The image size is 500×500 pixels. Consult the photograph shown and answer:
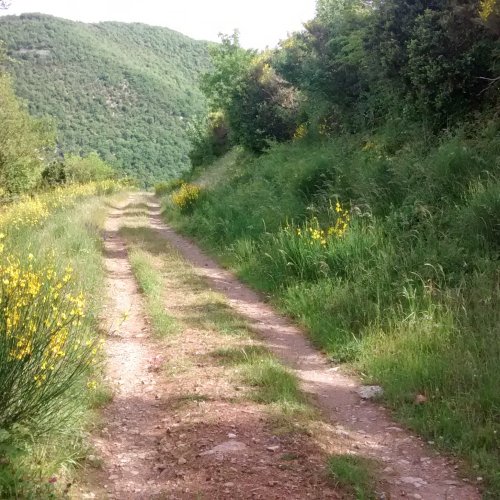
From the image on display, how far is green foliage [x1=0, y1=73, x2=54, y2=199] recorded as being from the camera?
23281 millimetres

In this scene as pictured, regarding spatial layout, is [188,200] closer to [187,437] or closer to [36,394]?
[187,437]

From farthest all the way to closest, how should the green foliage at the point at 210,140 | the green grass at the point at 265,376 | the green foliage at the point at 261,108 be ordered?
the green foliage at the point at 210,140, the green foliage at the point at 261,108, the green grass at the point at 265,376

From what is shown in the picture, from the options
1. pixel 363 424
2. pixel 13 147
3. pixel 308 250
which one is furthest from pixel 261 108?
pixel 363 424

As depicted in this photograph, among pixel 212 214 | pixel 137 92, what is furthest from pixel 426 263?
pixel 137 92

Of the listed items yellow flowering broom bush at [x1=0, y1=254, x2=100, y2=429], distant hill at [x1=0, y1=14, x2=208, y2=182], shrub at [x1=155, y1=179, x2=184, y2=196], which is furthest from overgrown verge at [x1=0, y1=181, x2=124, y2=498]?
distant hill at [x1=0, y1=14, x2=208, y2=182]

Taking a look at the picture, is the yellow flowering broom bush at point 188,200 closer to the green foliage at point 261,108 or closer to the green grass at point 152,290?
the green foliage at point 261,108

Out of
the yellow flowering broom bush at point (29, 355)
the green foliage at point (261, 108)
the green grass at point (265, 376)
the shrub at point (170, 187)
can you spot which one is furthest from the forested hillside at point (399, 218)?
the shrub at point (170, 187)

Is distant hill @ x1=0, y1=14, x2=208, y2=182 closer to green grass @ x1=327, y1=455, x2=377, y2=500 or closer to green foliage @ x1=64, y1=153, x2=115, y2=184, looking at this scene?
green foliage @ x1=64, y1=153, x2=115, y2=184

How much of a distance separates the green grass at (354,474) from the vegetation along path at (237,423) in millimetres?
10

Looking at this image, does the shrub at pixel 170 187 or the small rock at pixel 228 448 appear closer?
the small rock at pixel 228 448

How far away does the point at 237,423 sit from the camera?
12.5 feet

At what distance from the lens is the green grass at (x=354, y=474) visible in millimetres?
3083

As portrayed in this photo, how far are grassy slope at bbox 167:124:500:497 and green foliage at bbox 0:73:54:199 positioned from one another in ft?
51.9

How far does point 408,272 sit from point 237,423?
3.19 m
